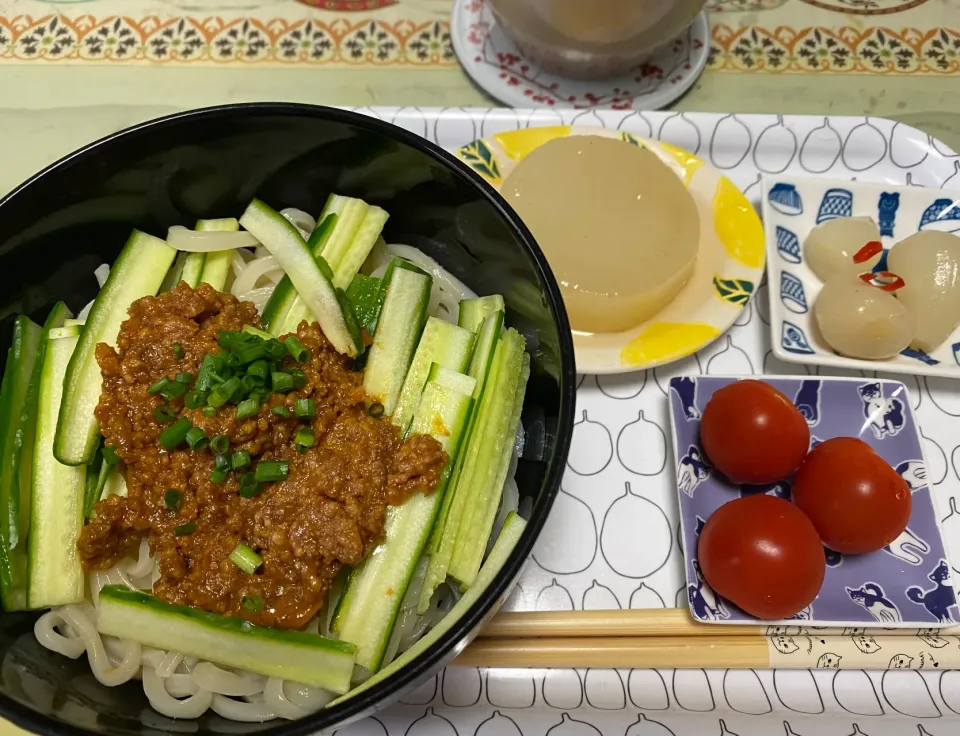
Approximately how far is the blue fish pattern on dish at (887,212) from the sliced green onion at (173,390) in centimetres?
204

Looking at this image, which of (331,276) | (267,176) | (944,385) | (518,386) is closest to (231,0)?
(267,176)

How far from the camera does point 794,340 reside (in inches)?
74.8

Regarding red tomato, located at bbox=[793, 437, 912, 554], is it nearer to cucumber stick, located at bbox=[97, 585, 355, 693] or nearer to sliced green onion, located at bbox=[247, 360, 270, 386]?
cucumber stick, located at bbox=[97, 585, 355, 693]

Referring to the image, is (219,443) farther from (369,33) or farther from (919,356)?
(369,33)

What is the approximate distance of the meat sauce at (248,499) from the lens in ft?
3.82

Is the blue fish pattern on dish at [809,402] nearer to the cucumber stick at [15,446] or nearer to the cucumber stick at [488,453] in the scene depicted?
the cucumber stick at [488,453]

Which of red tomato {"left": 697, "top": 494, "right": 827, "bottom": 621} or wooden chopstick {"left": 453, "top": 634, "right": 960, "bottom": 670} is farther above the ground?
red tomato {"left": 697, "top": 494, "right": 827, "bottom": 621}

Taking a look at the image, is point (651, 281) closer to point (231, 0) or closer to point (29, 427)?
point (29, 427)

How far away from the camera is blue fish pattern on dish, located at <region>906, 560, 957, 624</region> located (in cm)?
157

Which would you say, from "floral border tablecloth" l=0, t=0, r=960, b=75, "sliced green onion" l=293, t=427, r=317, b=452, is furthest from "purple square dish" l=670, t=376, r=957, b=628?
"floral border tablecloth" l=0, t=0, r=960, b=75

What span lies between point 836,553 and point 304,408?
1.34m

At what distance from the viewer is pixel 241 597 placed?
3.80 ft

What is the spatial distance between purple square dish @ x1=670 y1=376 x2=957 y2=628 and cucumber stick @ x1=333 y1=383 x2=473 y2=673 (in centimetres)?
70

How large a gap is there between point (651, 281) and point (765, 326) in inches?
16.5
